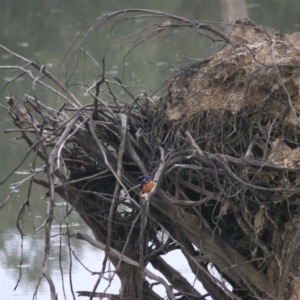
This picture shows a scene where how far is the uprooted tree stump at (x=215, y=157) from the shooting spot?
2.43 metres

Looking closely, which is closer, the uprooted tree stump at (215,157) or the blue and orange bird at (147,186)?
the blue and orange bird at (147,186)

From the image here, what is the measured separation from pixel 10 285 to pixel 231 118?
2037 millimetres

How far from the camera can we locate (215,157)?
90.2 inches

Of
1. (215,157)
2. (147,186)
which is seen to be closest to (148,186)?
(147,186)

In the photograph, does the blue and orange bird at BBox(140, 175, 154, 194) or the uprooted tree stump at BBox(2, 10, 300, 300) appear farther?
the uprooted tree stump at BBox(2, 10, 300, 300)

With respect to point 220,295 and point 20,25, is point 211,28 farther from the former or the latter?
point 20,25

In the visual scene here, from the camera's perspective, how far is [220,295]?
2.86 meters

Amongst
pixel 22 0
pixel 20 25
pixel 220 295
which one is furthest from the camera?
pixel 22 0

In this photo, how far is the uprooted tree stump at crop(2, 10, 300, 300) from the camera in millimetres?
2432

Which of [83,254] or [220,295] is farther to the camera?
[83,254]

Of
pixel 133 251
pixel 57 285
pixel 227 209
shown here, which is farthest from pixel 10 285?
pixel 227 209

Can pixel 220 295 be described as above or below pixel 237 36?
below

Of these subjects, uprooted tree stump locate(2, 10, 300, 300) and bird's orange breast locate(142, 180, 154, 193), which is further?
uprooted tree stump locate(2, 10, 300, 300)

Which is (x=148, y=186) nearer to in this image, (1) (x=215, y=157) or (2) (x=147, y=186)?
(2) (x=147, y=186)
